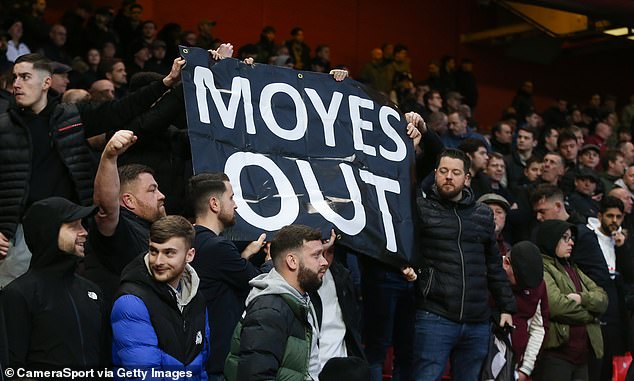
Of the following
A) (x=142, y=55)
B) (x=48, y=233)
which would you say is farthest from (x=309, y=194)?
(x=142, y=55)

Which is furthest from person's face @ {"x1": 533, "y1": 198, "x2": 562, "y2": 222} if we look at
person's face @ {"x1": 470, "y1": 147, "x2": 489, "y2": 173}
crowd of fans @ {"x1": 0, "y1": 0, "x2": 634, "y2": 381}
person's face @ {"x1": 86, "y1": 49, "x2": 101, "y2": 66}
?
person's face @ {"x1": 86, "y1": 49, "x2": 101, "y2": 66}

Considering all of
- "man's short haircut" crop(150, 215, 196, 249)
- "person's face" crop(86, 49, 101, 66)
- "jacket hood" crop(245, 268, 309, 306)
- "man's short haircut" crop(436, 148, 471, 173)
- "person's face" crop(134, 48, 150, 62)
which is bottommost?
"jacket hood" crop(245, 268, 309, 306)

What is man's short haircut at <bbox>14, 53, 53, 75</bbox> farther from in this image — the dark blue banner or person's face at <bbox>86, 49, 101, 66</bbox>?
person's face at <bbox>86, 49, 101, 66</bbox>

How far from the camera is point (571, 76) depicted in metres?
22.2

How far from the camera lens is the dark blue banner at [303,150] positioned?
18.5ft

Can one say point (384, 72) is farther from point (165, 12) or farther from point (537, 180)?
point (537, 180)

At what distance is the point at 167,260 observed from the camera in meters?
4.45

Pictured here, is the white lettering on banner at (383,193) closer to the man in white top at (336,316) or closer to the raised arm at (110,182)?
the man in white top at (336,316)

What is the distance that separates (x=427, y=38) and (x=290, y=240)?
15.7 meters

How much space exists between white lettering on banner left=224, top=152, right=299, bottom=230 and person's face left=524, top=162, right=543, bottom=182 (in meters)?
4.35

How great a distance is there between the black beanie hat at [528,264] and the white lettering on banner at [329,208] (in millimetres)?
1380

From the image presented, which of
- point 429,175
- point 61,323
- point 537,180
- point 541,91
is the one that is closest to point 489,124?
point 541,91

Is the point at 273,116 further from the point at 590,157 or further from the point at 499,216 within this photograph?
the point at 590,157

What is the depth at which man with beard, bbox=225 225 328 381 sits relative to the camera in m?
4.25
